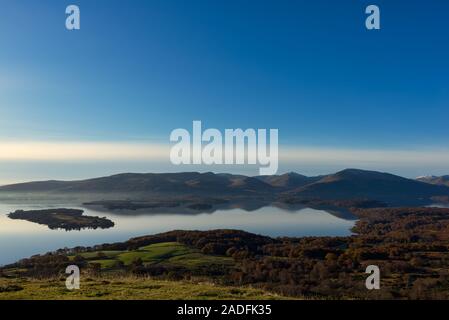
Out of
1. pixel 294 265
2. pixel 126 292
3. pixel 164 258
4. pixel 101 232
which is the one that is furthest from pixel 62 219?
pixel 126 292

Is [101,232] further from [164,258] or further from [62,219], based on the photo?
[164,258]

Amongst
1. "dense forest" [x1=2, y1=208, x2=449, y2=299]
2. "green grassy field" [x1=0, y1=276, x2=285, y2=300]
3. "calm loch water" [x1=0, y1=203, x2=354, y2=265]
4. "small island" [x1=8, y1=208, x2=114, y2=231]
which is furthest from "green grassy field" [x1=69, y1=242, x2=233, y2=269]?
"small island" [x1=8, y1=208, x2=114, y2=231]

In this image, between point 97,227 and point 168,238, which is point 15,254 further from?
point 97,227

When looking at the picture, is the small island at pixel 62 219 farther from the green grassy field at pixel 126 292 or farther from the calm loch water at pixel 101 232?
the green grassy field at pixel 126 292
